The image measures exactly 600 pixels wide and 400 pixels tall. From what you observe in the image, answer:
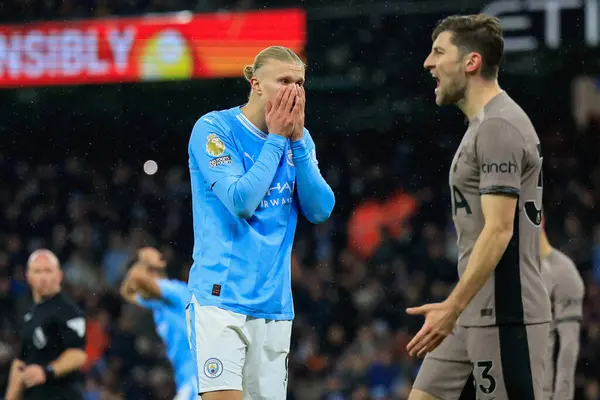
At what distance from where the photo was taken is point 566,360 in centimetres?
662

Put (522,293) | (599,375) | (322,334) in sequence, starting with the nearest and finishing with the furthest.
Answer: (522,293), (599,375), (322,334)

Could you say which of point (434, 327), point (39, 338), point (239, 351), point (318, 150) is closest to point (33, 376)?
point (39, 338)

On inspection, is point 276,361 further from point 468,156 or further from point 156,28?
point 156,28

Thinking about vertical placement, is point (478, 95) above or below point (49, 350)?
above

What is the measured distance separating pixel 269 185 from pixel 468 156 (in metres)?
0.83

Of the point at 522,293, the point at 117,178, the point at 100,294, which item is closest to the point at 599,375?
the point at 100,294

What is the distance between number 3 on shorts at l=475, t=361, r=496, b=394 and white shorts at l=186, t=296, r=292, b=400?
0.83m

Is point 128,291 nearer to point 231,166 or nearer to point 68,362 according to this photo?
point 68,362

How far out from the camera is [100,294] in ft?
53.6

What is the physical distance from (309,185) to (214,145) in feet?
1.49

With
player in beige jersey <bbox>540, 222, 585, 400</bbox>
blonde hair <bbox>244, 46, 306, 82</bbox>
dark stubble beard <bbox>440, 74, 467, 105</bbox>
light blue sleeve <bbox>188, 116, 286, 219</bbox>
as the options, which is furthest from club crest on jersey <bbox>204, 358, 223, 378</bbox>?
player in beige jersey <bbox>540, 222, 585, 400</bbox>

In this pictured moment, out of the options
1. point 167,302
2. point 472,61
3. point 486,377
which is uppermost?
point 472,61

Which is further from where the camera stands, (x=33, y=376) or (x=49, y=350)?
(x=49, y=350)

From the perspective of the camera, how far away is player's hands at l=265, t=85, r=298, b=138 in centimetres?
434
